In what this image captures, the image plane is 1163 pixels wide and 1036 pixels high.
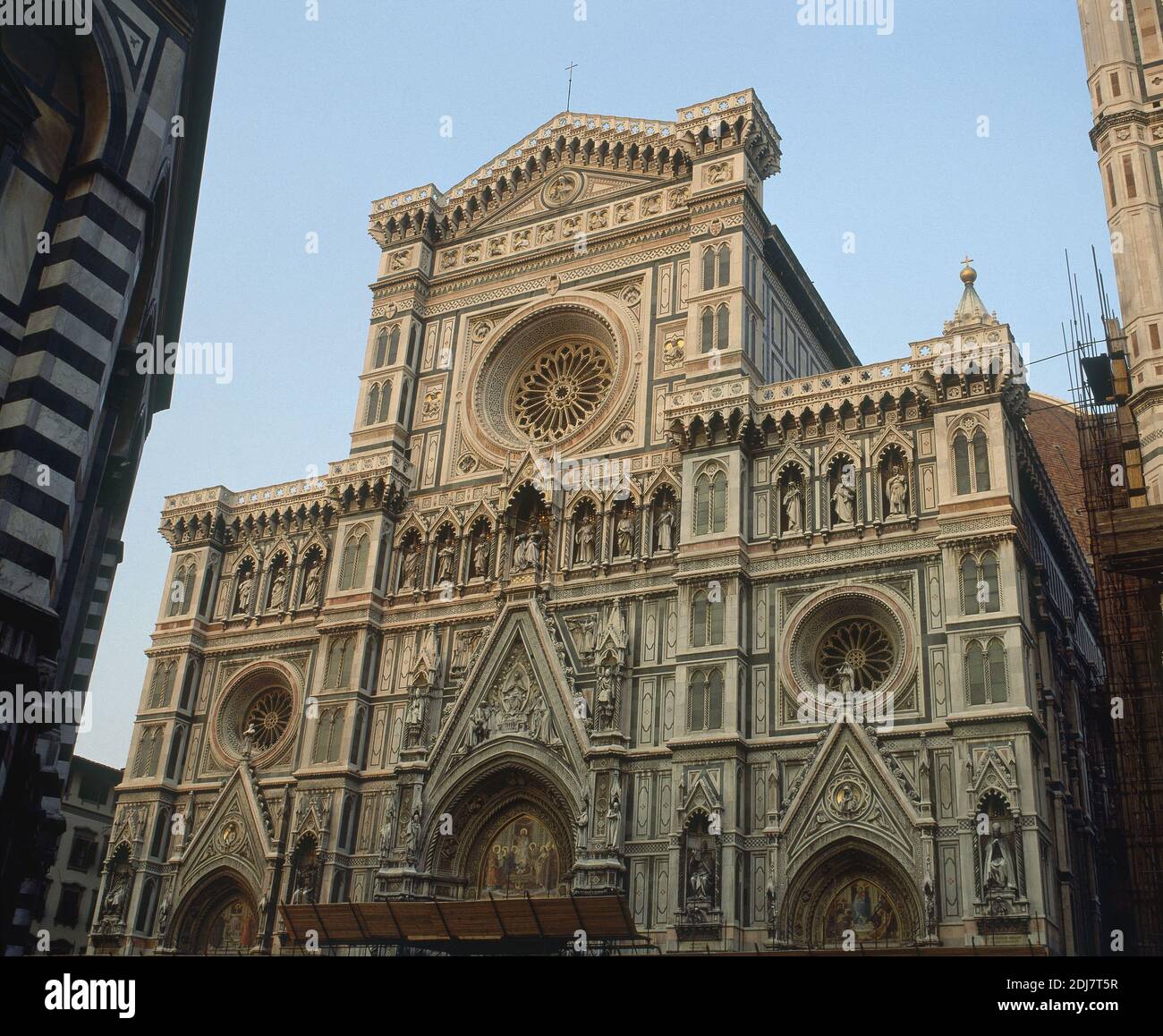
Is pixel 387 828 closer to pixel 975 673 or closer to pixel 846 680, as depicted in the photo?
pixel 846 680

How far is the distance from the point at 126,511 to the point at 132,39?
31.6ft

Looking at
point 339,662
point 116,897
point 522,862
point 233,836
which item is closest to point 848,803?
point 522,862

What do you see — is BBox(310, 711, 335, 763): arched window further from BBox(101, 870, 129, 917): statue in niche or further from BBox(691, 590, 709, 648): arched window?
BBox(691, 590, 709, 648): arched window

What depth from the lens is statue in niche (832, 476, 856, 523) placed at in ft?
94.1

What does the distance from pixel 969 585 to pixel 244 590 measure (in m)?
21.8

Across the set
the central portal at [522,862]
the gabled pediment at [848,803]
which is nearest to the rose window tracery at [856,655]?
the gabled pediment at [848,803]

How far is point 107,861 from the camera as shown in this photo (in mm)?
Answer: 34094

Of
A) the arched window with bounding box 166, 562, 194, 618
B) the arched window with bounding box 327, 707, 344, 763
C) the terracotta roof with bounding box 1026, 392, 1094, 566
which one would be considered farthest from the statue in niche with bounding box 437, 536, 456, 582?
the terracotta roof with bounding box 1026, 392, 1094, 566

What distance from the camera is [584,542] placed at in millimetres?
32031
